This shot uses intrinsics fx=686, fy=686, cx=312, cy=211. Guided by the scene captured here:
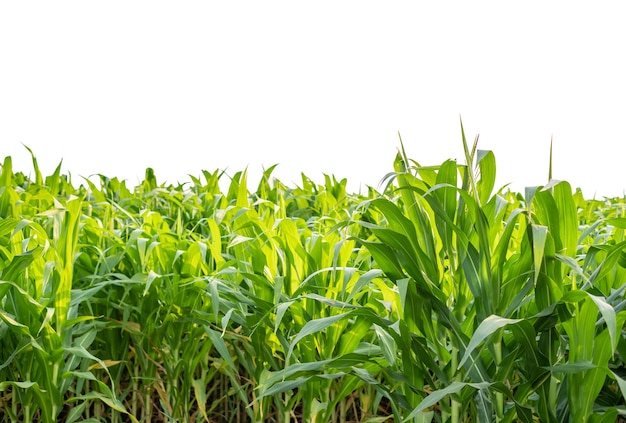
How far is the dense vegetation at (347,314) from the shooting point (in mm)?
1515

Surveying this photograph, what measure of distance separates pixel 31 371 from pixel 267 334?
0.71 meters

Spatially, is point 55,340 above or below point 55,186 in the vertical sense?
below

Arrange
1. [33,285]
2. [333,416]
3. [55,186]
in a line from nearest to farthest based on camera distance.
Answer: [33,285] < [333,416] < [55,186]

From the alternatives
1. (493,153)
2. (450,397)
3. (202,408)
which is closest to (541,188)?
(493,153)

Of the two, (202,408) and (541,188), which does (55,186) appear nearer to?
(202,408)

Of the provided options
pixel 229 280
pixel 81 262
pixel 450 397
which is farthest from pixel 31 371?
pixel 450 397

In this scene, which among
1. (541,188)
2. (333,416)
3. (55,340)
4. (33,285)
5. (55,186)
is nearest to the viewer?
(541,188)

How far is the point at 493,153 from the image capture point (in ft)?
5.22

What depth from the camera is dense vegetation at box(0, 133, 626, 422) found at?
151 cm

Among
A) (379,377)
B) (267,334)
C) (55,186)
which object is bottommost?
(379,377)

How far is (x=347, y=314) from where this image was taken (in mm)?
1545

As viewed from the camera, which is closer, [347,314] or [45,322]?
[347,314]

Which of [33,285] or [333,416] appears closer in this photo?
[33,285]

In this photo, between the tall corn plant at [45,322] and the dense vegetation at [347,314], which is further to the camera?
the tall corn plant at [45,322]
